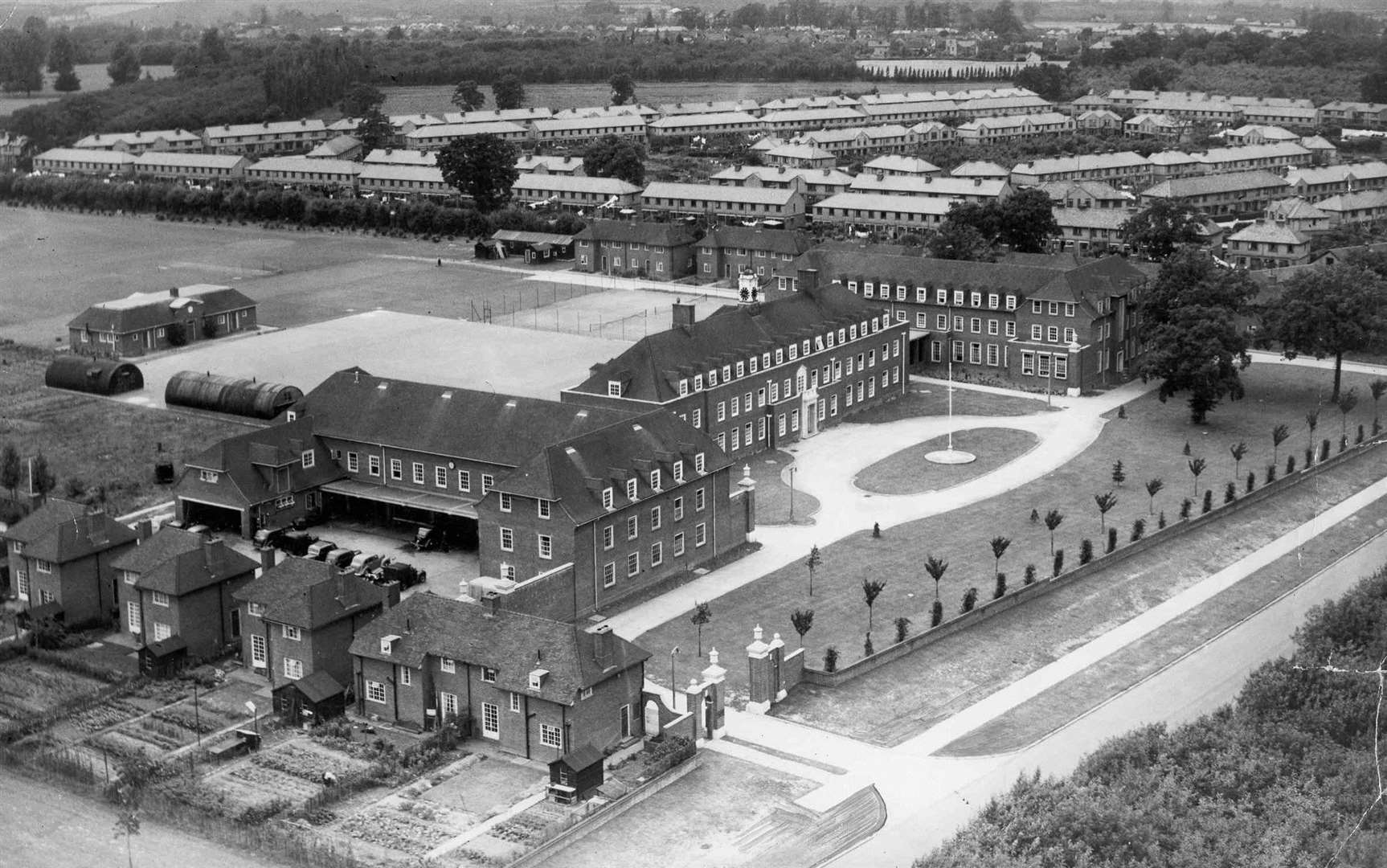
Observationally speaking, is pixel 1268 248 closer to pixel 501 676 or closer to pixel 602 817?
pixel 501 676

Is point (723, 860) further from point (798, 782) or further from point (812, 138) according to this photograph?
point (812, 138)

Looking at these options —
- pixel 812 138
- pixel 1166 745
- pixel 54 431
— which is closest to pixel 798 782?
pixel 1166 745

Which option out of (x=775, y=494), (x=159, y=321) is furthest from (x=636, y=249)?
(x=775, y=494)

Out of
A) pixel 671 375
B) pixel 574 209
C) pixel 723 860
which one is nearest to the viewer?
pixel 723 860

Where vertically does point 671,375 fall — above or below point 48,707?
above

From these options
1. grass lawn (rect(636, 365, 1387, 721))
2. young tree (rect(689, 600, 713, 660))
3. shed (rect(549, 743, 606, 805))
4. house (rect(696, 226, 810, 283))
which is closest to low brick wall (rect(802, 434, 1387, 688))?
grass lawn (rect(636, 365, 1387, 721))

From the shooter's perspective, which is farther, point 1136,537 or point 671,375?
point 671,375
